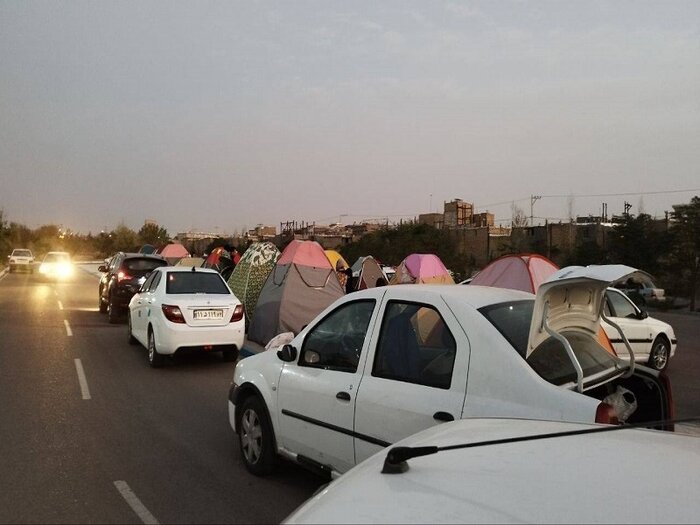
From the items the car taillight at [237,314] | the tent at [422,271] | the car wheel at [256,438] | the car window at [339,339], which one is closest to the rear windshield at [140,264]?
the car taillight at [237,314]

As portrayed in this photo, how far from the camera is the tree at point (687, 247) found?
75.8ft

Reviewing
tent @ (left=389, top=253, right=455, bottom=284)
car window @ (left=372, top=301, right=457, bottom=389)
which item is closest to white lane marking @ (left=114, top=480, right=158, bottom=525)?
car window @ (left=372, top=301, right=457, bottom=389)

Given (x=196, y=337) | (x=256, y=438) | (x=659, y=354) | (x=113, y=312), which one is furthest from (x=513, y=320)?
→ (x=113, y=312)

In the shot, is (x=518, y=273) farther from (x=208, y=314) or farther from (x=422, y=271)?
(x=208, y=314)

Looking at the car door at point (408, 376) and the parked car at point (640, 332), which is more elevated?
the car door at point (408, 376)

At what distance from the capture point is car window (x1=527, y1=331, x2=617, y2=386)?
3.61 meters

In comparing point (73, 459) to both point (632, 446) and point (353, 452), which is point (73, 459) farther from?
point (632, 446)

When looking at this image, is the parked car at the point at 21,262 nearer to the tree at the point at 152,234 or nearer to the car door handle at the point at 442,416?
the tree at the point at 152,234

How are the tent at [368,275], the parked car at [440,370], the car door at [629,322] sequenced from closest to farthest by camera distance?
the parked car at [440,370], the car door at [629,322], the tent at [368,275]

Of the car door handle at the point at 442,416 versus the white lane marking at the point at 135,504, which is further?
the white lane marking at the point at 135,504

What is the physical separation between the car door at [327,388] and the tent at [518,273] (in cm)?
713

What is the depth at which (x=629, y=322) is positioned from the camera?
10.7 meters

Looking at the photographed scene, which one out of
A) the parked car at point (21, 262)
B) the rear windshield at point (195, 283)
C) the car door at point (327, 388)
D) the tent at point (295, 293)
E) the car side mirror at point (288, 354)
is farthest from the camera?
the parked car at point (21, 262)

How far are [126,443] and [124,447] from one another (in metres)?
0.14
